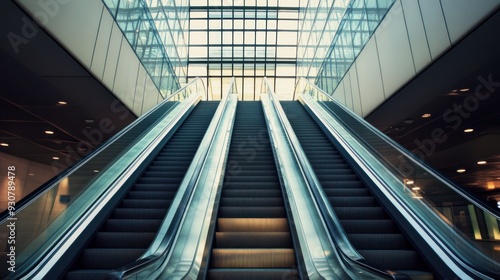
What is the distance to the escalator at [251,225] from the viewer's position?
3.91 metres

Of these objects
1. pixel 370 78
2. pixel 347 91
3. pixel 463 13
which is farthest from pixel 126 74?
pixel 463 13

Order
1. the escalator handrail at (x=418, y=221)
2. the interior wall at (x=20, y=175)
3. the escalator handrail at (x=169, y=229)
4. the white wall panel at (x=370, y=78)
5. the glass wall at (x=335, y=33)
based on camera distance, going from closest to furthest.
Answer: the escalator handrail at (x=169, y=229) → the escalator handrail at (x=418, y=221) → the white wall panel at (x=370, y=78) → the glass wall at (x=335, y=33) → the interior wall at (x=20, y=175)

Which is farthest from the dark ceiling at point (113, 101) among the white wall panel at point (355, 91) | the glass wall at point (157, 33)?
the glass wall at point (157, 33)

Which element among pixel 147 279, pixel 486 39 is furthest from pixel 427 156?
pixel 147 279

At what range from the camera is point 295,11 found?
28.8 m

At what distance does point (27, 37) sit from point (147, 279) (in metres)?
4.94

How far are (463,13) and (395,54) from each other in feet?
9.02

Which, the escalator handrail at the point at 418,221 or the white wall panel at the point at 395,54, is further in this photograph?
the white wall panel at the point at 395,54

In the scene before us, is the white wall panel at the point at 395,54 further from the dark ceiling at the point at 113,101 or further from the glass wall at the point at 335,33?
the glass wall at the point at 335,33

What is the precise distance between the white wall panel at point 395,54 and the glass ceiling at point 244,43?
69.3ft

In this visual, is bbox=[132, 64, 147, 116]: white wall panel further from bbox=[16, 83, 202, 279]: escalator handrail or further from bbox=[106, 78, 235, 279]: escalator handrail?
bbox=[106, 78, 235, 279]: escalator handrail

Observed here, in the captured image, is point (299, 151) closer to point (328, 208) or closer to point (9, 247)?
point (328, 208)

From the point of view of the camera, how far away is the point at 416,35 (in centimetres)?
703

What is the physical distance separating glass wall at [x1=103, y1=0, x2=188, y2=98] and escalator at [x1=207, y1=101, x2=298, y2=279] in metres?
5.17
